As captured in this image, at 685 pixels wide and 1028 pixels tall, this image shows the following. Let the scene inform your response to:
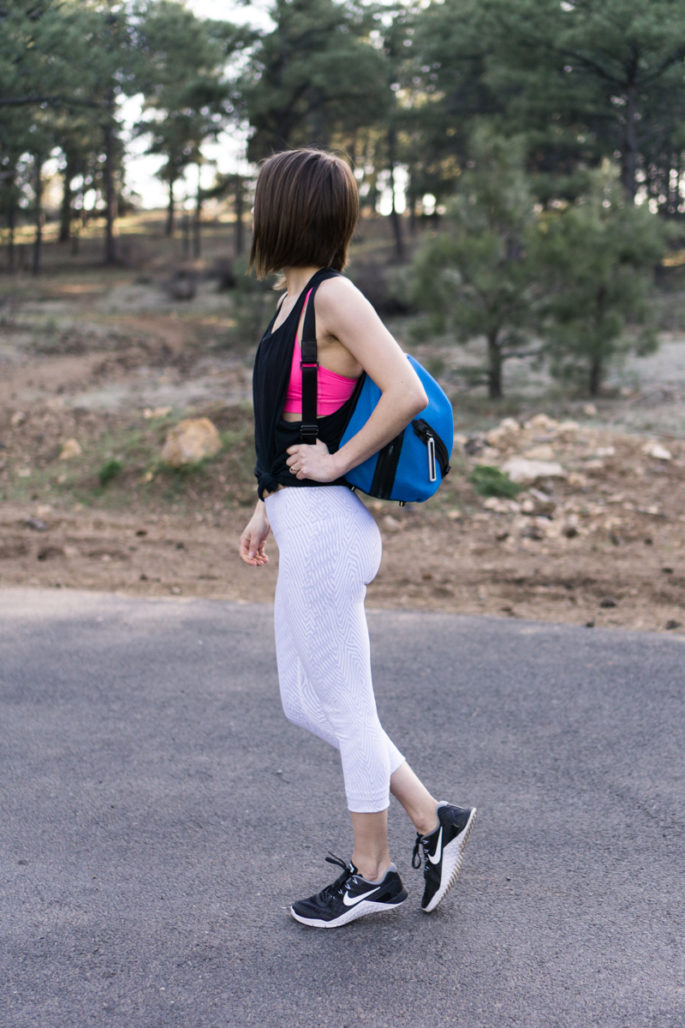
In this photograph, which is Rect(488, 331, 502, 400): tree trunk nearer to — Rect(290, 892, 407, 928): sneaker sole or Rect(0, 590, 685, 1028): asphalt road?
Rect(0, 590, 685, 1028): asphalt road

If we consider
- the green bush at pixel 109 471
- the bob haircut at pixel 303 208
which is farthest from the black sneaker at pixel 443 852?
the green bush at pixel 109 471

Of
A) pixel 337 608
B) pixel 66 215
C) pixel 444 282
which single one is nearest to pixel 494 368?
pixel 444 282

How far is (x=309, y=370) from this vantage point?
219cm

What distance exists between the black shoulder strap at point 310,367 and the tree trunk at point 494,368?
970 centimetres

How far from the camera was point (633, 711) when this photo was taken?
3803 mm

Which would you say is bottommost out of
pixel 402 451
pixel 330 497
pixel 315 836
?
pixel 315 836

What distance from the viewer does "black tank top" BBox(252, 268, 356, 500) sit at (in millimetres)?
2232

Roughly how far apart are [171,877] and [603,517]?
17.4ft

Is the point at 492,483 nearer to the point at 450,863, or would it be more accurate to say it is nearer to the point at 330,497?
the point at 450,863

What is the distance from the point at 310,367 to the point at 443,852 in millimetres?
1320

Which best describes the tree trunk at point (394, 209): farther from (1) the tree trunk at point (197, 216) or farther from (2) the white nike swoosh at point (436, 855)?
(2) the white nike swoosh at point (436, 855)

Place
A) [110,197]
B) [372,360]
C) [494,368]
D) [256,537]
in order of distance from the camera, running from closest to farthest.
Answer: [372,360]
[256,537]
[494,368]
[110,197]

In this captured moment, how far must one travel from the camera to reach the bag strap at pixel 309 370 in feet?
7.19

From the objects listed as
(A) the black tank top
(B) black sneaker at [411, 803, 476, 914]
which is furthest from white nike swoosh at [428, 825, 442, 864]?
A: (A) the black tank top
